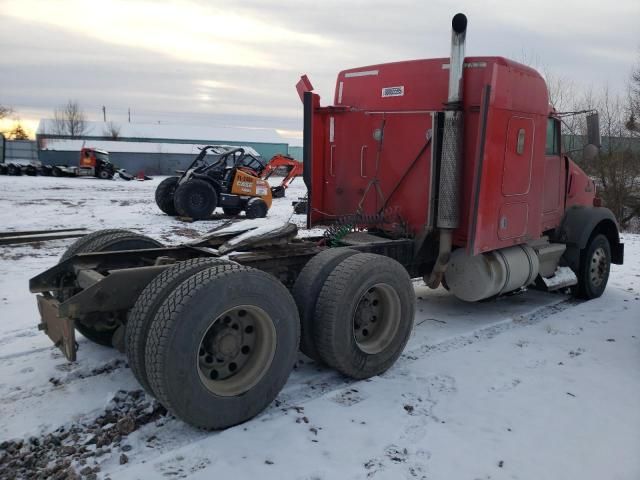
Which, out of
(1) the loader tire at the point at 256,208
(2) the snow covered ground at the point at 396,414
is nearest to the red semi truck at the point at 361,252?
(2) the snow covered ground at the point at 396,414

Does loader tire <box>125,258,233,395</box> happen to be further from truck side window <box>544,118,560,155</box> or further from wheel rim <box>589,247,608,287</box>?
wheel rim <box>589,247,608,287</box>

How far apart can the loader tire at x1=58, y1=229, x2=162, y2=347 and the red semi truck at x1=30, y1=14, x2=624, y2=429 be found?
0.05 ft

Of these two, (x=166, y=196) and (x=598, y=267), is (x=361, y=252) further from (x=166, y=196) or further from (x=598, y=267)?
(x=166, y=196)

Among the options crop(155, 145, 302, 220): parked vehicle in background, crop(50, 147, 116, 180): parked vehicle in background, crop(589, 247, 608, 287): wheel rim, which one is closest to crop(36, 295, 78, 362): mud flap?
crop(589, 247, 608, 287): wheel rim

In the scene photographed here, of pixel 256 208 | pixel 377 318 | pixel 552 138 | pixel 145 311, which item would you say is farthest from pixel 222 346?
pixel 256 208

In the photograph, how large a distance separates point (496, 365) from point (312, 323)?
1817 millimetres

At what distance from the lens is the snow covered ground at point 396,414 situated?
3143 mm

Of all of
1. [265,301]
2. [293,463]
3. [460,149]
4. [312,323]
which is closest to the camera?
[293,463]

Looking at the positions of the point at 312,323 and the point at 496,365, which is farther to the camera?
the point at 496,365

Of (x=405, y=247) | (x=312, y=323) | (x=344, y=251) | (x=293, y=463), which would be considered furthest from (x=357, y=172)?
(x=293, y=463)

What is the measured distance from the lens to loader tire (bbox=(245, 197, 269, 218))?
15359 mm

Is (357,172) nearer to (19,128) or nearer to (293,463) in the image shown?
(293,463)

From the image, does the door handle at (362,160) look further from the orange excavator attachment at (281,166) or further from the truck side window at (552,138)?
the orange excavator attachment at (281,166)

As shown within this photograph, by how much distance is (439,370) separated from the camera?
15.1 feet
